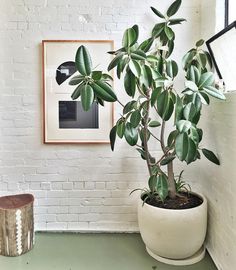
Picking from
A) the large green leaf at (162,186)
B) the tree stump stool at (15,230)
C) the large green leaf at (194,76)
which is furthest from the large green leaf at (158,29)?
the tree stump stool at (15,230)

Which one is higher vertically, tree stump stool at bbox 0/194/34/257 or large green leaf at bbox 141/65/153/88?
large green leaf at bbox 141/65/153/88

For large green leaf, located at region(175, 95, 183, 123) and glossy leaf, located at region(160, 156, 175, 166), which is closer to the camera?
large green leaf, located at region(175, 95, 183, 123)

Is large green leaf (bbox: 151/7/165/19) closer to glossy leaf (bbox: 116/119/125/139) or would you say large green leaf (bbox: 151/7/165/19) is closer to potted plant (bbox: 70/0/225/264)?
potted plant (bbox: 70/0/225/264)

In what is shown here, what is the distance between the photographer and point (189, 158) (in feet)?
5.88

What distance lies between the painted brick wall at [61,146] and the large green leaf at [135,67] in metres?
0.73

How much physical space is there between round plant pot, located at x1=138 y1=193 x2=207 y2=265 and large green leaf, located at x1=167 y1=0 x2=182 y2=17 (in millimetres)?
1547

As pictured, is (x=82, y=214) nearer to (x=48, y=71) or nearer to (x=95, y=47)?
(x=48, y=71)

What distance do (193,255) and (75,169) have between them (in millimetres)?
1246

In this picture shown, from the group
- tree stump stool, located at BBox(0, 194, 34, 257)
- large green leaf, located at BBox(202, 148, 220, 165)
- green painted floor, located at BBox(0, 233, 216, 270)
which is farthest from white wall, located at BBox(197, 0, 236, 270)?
tree stump stool, located at BBox(0, 194, 34, 257)

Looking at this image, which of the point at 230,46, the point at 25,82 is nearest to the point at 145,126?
the point at 230,46

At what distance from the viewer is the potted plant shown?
1.79m

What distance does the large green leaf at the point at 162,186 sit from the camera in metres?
1.98

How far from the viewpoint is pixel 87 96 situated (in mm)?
1788

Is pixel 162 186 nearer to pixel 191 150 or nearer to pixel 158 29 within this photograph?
pixel 191 150
